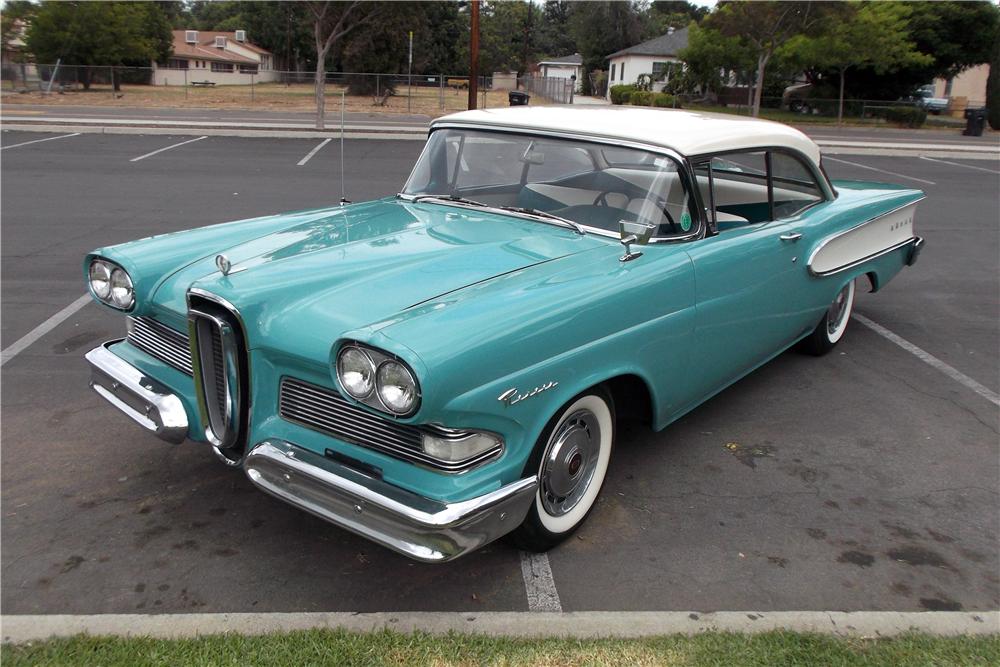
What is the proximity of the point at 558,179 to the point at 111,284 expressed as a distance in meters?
2.09

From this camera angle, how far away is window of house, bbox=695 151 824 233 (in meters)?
3.86

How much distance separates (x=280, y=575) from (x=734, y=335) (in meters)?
2.33

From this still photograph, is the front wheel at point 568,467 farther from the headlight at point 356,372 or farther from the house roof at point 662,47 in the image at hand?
the house roof at point 662,47

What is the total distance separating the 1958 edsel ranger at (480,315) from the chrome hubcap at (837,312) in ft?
2.26

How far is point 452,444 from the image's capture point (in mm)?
2486

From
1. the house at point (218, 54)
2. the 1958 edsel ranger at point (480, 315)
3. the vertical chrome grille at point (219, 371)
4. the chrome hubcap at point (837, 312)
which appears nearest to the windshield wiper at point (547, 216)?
the 1958 edsel ranger at point (480, 315)

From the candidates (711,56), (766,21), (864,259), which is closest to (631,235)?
(864,259)

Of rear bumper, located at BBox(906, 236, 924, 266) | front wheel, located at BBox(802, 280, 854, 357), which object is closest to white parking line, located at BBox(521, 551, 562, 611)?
front wheel, located at BBox(802, 280, 854, 357)

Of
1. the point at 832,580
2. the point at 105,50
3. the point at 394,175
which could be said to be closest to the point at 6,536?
the point at 832,580

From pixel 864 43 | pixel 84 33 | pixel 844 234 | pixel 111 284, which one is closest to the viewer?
pixel 111 284

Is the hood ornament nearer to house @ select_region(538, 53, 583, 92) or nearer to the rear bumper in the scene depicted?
the rear bumper

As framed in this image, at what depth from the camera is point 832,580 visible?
298cm

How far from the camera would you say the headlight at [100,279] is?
134 inches

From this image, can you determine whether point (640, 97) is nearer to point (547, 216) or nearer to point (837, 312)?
point (837, 312)
